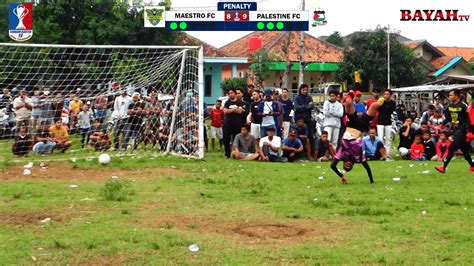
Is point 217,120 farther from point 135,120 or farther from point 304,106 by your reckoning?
point 304,106

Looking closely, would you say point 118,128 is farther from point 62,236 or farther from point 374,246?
point 374,246

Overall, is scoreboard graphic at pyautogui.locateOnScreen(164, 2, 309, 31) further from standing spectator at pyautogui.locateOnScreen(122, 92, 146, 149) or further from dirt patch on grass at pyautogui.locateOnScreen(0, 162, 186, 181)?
dirt patch on grass at pyautogui.locateOnScreen(0, 162, 186, 181)

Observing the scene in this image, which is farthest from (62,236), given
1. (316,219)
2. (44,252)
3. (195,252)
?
(316,219)

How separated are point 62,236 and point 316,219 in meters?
3.00

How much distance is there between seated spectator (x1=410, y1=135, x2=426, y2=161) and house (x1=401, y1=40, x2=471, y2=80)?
4133cm

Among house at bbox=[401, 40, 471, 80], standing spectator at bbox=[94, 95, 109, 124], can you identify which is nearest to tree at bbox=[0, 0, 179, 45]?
standing spectator at bbox=[94, 95, 109, 124]

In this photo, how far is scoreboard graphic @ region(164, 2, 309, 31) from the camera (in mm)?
22938

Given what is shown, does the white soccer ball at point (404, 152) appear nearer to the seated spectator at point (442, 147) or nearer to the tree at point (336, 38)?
the seated spectator at point (442, 147)

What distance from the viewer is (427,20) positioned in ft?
104

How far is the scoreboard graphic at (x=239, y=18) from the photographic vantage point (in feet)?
75.3

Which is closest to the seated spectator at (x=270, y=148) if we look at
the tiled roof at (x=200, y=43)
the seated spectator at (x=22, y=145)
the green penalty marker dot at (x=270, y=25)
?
the seated spectator at (x=22, y=145)

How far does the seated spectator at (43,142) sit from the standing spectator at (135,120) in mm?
1777

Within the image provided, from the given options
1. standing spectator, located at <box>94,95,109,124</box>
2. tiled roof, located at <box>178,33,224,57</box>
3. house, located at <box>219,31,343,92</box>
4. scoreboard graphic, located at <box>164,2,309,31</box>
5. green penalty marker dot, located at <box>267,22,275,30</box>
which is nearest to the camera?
standing spectator, located at <box>94,95,109,124</box>

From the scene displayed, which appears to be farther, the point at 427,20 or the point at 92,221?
the point at 427,20
